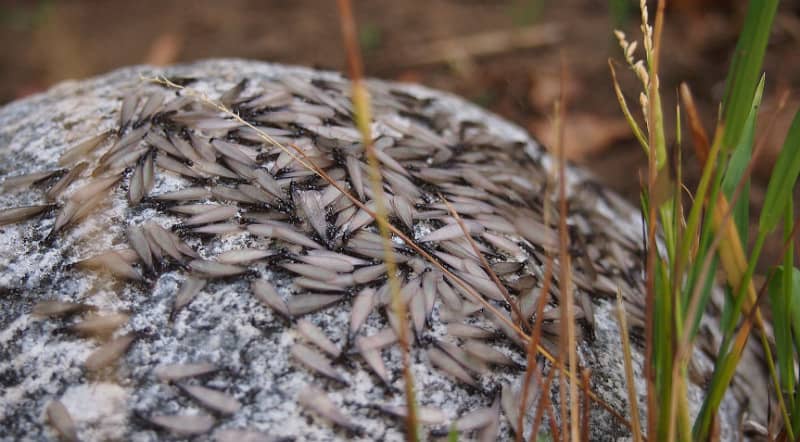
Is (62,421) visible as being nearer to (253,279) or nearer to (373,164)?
(253,279)

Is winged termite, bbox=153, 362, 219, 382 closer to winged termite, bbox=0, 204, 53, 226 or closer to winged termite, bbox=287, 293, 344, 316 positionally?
winged termite, bbox=287, 293, 344, 316

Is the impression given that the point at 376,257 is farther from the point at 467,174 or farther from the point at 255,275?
the point at 467,174

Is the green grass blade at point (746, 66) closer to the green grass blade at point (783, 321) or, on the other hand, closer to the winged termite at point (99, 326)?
the green grass blade at point (783, 321)

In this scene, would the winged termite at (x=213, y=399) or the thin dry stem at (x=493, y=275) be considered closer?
the winged termite at (x=213, y=399)

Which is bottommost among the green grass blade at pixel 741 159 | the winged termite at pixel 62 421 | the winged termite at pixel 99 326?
the winged termite at pixel 62 421

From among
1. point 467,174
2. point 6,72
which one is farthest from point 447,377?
point 6,72

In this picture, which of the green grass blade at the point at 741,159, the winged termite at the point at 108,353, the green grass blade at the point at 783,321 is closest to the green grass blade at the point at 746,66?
the green grass blade at the point at 741,159

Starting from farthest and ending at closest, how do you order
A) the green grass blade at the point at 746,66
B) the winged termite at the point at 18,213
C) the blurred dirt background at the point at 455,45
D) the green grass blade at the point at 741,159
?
1. the blurred dirt background at the point at 455,45
2. the winged termite at the point at 18,213
3. the green grass blade at the point at 741,159
4. the green grass blade at the point at 746,66
